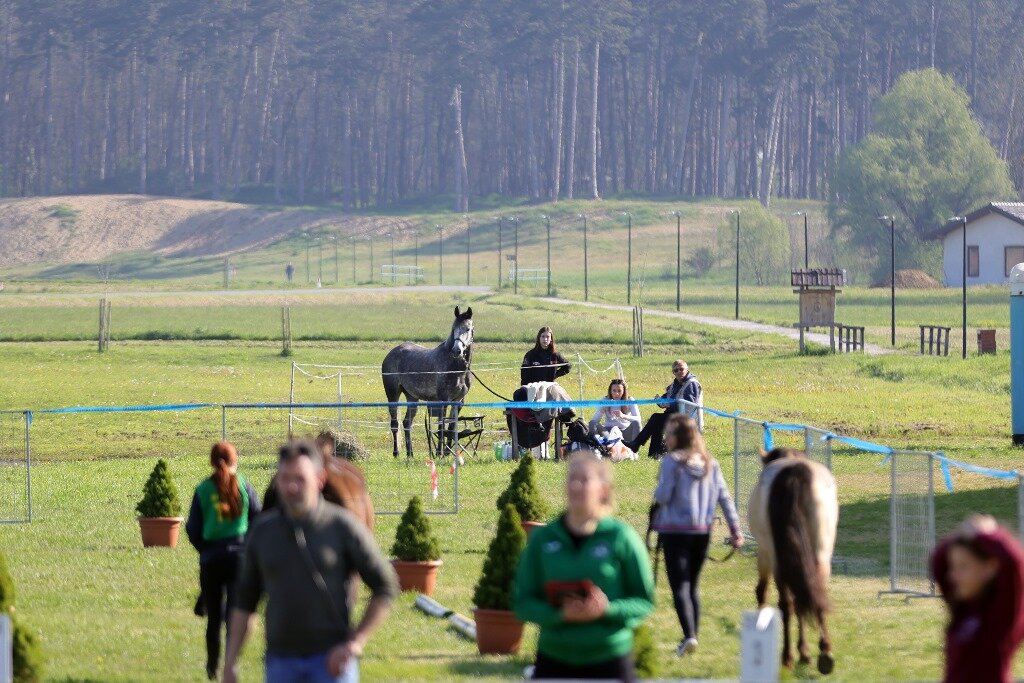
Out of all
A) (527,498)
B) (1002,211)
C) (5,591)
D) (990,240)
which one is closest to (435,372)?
(527,498)

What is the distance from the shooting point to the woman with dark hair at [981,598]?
21.2 ft

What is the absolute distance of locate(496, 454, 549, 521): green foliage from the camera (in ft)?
58.8

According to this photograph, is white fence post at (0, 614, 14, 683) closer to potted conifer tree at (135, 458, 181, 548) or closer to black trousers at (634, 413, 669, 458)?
potted conifer tree at (135, 458, 181, 548)

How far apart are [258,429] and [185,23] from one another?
129960mm

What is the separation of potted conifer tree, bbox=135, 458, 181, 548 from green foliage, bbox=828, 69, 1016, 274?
301 ft

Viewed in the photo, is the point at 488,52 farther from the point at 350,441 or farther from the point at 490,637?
the point at 490,637

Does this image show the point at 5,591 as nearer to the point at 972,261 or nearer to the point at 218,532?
the point at 218,532

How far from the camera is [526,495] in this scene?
708 inches

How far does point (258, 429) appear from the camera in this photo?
3188 centimetres

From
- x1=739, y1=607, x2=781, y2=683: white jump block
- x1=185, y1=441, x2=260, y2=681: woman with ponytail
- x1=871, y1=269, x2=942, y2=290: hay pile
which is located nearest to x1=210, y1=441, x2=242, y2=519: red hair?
x1=185, y1=441, x2=260, y2=681: woman with ponytail

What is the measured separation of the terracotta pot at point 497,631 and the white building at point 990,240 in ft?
245

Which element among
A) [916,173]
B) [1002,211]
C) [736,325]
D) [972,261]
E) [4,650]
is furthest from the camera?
[916,173]

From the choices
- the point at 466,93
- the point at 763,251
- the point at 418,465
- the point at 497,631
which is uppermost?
the point at 466,93

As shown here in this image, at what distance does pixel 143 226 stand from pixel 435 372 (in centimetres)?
11431
